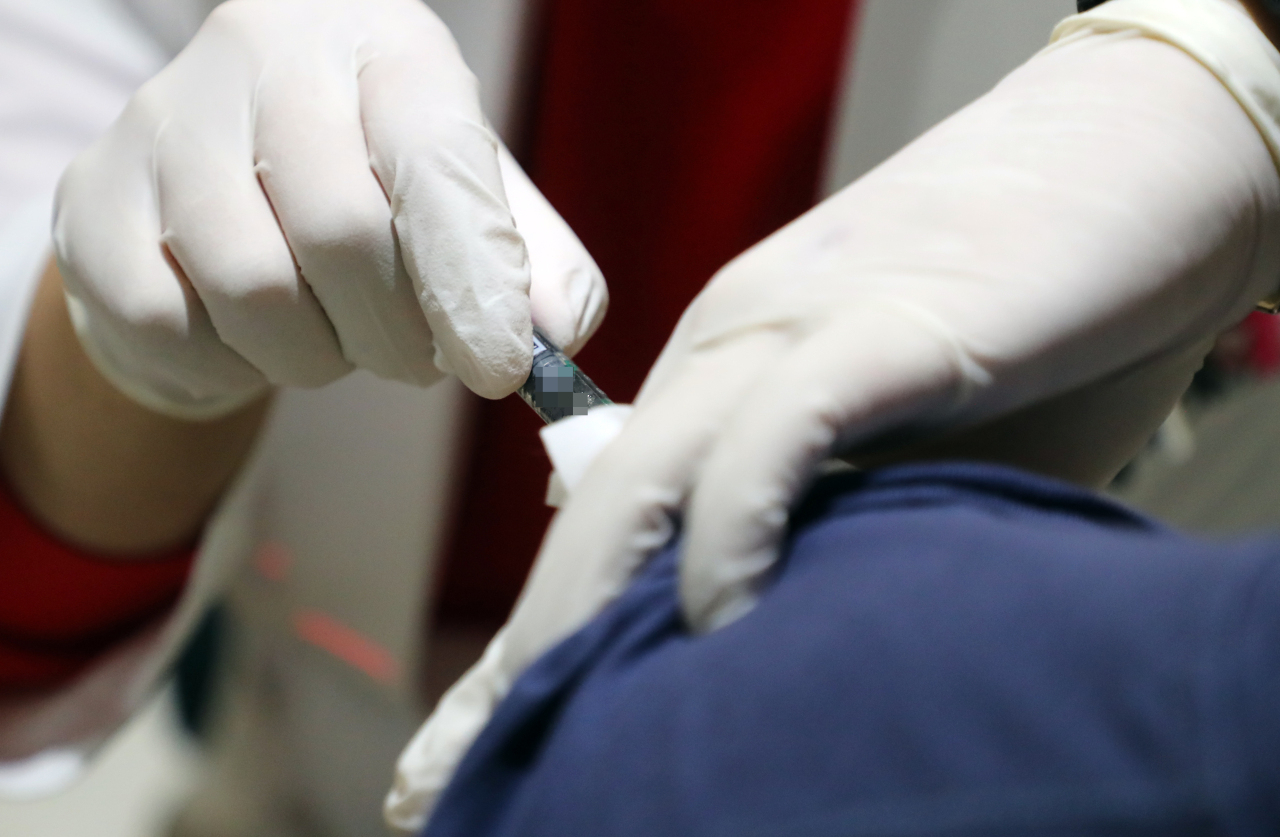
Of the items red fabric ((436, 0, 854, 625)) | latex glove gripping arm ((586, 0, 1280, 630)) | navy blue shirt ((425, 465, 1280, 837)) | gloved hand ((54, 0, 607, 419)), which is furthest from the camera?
red fabric ((436, 0, 854, 625))

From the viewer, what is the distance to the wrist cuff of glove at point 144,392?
51 centimetres

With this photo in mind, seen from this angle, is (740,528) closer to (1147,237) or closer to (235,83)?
(1147,237)

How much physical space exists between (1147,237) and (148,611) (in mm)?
688

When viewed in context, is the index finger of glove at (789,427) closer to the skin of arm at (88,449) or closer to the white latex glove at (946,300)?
the white latex glove at (946,300)

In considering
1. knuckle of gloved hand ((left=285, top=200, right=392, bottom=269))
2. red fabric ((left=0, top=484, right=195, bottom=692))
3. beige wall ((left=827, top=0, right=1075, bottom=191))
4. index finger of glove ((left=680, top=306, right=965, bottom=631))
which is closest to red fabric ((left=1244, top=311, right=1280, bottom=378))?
beige wall ((left=827, top=0, right=1075, bottom=191))

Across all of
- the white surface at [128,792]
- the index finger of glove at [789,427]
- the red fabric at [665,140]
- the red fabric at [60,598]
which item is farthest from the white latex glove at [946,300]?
the white surface at [128,792]

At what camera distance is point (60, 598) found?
2.00ft

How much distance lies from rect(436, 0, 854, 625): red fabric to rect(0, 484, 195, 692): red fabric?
11.1 inches

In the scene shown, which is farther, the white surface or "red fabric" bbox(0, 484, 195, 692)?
the white surface

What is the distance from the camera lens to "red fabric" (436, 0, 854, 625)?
68 cm

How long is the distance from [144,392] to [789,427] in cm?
40

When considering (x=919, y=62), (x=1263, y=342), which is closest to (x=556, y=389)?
(x=919, y=62)

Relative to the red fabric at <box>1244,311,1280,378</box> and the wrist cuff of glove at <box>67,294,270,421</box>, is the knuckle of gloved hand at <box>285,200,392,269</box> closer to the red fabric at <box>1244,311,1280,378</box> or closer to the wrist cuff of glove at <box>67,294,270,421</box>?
the wrist cuff of glove at <box>67,294,270,421</box>

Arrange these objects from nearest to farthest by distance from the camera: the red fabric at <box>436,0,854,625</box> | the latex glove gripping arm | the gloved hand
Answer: the latex glove gripping arm < the gloved hand < the red fabric at <box>436,0,854,625</box>
